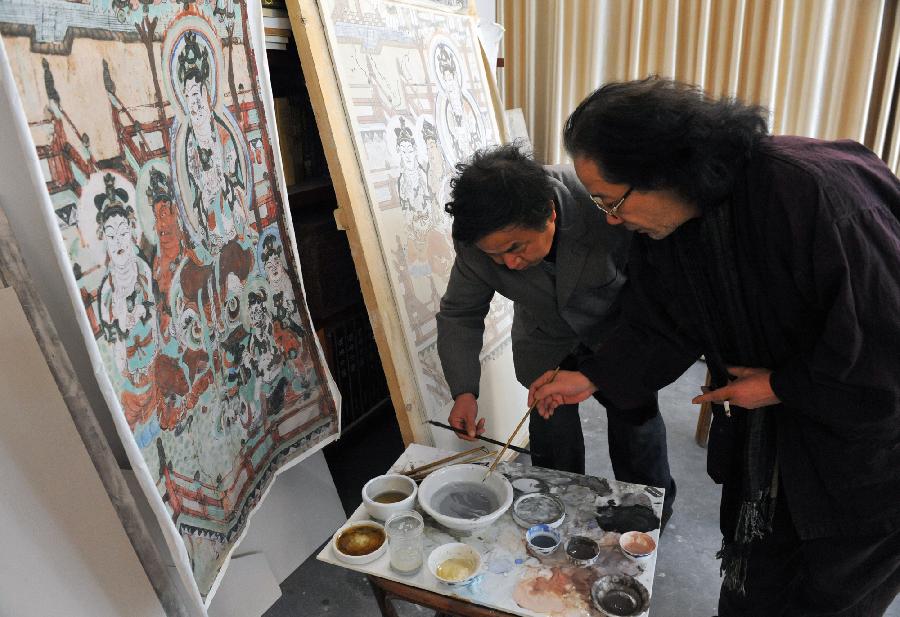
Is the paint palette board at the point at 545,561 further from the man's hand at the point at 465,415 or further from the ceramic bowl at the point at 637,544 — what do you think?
the man's hand at the point at 465,415

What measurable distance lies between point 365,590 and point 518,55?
265 centimetres

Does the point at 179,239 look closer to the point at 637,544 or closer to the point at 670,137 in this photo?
the point at 670,137

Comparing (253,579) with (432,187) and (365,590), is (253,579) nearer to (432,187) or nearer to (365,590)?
(365,590)

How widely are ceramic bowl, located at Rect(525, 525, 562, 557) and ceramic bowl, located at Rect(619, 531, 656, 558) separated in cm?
12

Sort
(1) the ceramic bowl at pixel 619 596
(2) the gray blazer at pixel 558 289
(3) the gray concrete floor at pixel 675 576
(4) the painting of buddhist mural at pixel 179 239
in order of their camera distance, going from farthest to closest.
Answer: (3) the gray concrete floor at pixel 675 576 → (2) the gray blazer at pixel 558 289 → (1) the ceramic bowl at pixel 619 596 → (4) the painting of buddhist mural at pixel 179 239

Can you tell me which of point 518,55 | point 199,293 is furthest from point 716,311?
point 518,55

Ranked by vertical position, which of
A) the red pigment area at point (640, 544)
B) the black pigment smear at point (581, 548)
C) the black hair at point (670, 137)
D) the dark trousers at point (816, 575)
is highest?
the black hair at point (670, 137)

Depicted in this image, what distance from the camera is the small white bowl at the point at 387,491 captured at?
1300 mm

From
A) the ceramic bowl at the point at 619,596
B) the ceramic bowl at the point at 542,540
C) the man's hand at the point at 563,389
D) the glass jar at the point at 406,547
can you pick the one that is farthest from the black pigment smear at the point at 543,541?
the man's hand at the point at 563,389

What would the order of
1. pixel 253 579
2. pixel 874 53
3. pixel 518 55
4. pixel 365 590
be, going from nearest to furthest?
1. pixel 253 579
2. pixel 365 590
3. pixel 874 53
4. pixel 518 55

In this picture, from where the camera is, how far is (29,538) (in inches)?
43.1

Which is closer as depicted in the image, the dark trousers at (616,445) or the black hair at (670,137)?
the black hair at (670,137)

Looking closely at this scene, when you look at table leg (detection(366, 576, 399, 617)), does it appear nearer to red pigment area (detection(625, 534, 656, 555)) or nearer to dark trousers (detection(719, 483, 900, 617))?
red pigment area (detection(625, 534, 656, 555))

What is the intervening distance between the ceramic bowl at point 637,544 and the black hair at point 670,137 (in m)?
0.65
